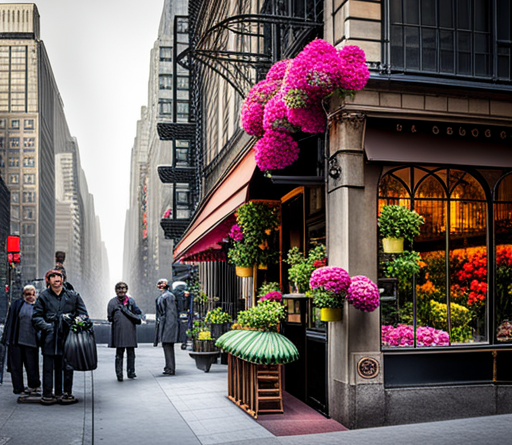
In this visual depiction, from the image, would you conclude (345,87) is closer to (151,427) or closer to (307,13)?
(307,13)

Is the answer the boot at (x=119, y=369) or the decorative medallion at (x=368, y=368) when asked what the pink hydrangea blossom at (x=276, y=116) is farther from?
the boot at (x=119, y=369)

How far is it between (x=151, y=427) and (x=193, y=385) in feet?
13.0

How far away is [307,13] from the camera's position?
11.2m

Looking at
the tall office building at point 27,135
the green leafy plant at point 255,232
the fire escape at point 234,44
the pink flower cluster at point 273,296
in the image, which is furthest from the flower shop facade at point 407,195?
the tall office building at point 27,135

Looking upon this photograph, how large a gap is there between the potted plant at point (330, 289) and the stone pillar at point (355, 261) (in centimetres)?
18

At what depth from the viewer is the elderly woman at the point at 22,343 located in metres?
11.5

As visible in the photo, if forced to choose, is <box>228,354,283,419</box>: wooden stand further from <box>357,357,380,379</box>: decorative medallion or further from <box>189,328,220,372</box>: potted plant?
<box>189,328,220,372</box>: potted plant

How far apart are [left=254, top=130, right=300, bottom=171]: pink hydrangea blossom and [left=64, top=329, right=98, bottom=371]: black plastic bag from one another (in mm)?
3754

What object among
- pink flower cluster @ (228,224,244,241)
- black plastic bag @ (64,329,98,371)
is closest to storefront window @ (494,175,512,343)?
pink flower cluster @ (228,224,244,241)

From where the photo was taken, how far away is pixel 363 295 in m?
8.62

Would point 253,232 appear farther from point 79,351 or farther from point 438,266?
point 438,266

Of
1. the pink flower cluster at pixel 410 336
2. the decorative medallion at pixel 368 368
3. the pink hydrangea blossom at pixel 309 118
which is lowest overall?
the decorative medallion at pixel 368 368

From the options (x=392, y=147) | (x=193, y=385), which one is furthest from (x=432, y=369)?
(x=193, y=385)

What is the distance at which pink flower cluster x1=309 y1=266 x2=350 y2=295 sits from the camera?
28.6 ft
